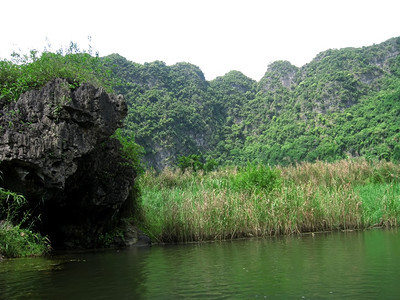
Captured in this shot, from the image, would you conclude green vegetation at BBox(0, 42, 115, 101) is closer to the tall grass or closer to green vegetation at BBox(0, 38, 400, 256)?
green vegetation at BBox(0, 38, 400, 256)

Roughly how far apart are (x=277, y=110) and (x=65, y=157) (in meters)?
69.9

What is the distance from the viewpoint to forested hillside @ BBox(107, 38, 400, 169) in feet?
174

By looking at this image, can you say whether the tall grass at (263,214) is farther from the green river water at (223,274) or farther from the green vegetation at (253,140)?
the green river water at (223,274)

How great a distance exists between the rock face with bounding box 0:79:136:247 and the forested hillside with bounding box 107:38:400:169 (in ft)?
137

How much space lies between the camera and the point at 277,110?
74750 mm

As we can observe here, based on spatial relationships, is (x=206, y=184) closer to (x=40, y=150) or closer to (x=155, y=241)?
(x=155, y=241)

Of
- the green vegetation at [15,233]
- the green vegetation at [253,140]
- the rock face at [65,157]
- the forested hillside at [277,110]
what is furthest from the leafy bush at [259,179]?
the forested hillside at [277,110]

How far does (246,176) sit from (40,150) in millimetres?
7122

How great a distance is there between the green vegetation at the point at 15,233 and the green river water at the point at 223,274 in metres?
0.46

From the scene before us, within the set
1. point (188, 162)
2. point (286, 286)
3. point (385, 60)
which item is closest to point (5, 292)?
point (286, 286)

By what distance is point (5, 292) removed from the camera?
420 cm

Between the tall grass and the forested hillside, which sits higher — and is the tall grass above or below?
below

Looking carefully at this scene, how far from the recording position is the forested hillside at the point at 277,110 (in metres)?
53.0

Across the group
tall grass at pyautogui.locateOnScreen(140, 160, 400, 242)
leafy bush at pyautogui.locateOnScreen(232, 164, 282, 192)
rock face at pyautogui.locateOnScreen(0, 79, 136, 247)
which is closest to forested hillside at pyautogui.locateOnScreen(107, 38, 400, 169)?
leafy bush at pyautogui.locateOnScreen(232, 164, 282, 192)
